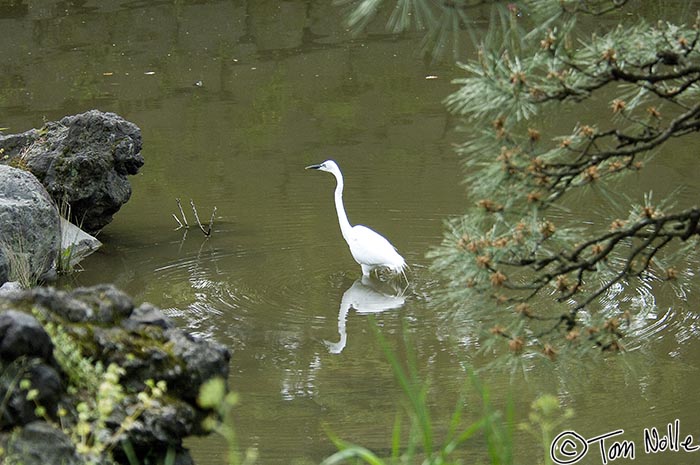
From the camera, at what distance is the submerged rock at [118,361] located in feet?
9.27

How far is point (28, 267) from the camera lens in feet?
21.1

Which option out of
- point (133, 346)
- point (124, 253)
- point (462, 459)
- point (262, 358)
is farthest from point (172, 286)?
point (133, 346)

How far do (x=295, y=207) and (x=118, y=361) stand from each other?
5125mm

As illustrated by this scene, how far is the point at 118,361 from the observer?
10.1 feet

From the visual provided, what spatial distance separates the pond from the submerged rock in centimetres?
97

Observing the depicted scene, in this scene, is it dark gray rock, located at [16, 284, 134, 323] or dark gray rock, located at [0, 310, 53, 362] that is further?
dark gray rock, located at [16, 284, 134, 323]

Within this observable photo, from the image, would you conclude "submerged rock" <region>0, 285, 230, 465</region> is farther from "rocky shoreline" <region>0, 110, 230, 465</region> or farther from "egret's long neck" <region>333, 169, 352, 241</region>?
"egret's long neck" <region>333, 169, 352, 241</region>

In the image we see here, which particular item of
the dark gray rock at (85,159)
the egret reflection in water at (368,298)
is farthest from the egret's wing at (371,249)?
the dark gray rock at (85,159)

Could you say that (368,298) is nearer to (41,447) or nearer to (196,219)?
(196,219)

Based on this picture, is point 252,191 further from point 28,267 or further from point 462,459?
point 462,459

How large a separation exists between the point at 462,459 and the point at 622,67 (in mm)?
1875

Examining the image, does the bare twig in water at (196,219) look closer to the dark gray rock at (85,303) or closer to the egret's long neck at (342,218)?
the egret's long neck at (342,218)

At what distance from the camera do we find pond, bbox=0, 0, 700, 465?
5.10m

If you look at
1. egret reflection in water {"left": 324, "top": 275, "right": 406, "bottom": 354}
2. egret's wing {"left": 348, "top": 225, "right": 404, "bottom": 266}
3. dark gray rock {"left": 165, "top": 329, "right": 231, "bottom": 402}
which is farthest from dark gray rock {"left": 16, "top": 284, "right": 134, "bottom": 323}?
egret's wing {"left": 348, "top": 225, "right": 404, "bottom": 266}
